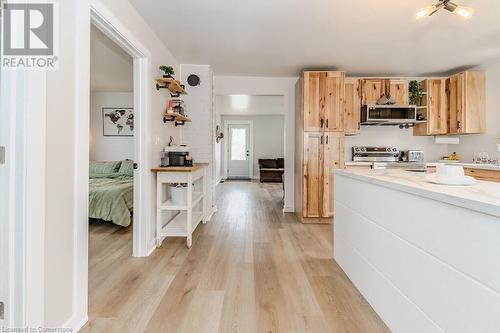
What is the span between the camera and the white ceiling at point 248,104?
6.79m

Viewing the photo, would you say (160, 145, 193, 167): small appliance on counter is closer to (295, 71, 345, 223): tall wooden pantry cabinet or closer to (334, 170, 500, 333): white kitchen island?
(295, 71, 345, 223): tall wooden pantry cabinet

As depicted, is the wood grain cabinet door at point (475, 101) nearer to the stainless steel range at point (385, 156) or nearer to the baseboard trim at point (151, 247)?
the stainless steel range at point (385, 156)

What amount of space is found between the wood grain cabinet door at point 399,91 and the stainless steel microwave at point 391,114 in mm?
171

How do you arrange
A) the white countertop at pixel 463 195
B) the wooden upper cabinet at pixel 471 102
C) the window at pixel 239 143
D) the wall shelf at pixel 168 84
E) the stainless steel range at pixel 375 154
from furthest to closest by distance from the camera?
the window at pixel 239 143
the stainless steel range at pixel 375 154
the wooden upper cabinet at pixel 471 102
the wall shelf at pixel 168 84
the white countertop at pixel 463 195

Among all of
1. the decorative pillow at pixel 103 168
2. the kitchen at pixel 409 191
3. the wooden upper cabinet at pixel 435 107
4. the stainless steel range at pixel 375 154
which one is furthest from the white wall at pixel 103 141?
the wooden upper cabinet at pixel 435 107

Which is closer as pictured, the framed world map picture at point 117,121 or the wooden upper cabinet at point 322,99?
the wooden upper cabinet at point 322,99

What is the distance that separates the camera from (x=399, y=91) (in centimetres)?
409

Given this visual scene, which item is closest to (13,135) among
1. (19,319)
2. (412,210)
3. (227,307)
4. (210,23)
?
(19,319)

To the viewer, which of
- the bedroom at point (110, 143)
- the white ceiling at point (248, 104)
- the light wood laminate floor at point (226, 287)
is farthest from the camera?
the white ceiling at point (248, 104)

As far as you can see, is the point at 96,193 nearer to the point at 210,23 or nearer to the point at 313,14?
the point at 210,23

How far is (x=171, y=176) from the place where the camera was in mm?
2826

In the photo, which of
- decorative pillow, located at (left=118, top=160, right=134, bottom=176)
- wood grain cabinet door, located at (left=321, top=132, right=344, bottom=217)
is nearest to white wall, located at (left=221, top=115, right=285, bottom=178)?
decorative pillow, located at (left=118, top=160, right=134, bottom=176)

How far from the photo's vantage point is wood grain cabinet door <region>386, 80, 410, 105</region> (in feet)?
13.4

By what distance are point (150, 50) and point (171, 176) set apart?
136 centimetres
